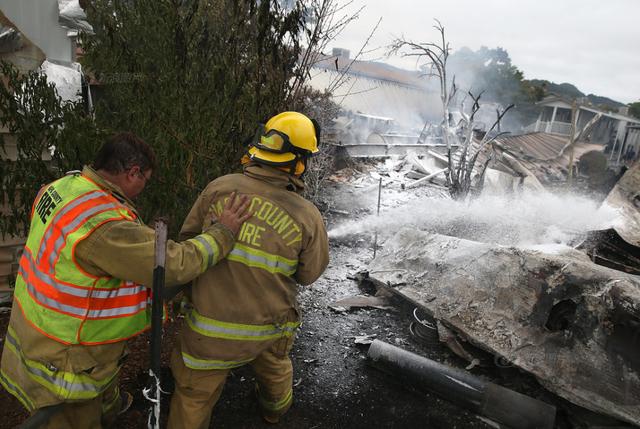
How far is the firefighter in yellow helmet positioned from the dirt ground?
773mm

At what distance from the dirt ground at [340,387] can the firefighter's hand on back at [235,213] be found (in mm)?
1590

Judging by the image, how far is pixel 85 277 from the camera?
5.52 ft

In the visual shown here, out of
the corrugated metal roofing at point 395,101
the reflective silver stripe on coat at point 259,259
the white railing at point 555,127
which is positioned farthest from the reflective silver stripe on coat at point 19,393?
the white railing at point 555,127

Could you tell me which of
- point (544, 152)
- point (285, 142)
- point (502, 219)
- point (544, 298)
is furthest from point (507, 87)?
point (285, 142)

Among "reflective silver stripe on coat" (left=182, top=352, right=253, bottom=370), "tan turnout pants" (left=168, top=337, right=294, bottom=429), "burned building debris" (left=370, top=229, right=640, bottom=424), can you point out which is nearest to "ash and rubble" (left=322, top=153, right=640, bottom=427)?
"burned building debris" (left=370, top=229, right=640, bottom=424)

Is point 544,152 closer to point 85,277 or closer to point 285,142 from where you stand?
point 285,142

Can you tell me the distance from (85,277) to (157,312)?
33 centimetres

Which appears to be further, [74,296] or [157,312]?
[157,312]

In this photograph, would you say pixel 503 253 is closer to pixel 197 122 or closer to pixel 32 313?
pixel 197 122

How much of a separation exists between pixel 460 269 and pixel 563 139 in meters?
20.0

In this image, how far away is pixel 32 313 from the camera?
68.2 inches

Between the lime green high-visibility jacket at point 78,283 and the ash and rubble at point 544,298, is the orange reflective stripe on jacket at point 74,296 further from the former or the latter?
the ash and rubble at point 544,298

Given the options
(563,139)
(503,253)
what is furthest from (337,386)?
(563,139)

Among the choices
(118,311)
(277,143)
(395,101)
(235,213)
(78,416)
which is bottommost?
(78,416)
